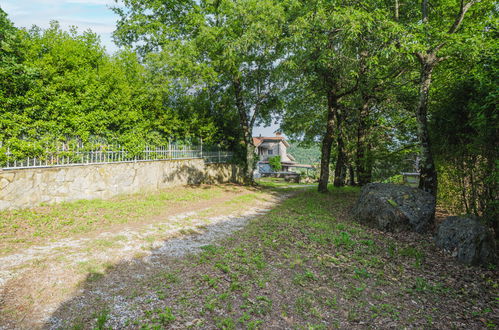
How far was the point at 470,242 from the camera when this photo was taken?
6055mm

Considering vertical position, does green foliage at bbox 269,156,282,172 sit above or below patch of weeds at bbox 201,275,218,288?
above

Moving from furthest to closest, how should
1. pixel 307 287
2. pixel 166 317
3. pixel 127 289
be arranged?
pixel 307 287 → pixel 127 289 → pixel 166 317

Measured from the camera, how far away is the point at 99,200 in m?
9.60

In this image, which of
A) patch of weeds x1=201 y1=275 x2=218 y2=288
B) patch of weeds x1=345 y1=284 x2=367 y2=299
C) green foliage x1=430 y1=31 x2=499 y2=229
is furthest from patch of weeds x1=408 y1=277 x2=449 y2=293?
patch of weeds x1=201 y1=275 x2=218 y2=288

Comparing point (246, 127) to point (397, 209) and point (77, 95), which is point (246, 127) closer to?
point (77, 95)

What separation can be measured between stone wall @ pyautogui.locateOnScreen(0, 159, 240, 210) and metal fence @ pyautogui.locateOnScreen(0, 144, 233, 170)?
0.21 meters

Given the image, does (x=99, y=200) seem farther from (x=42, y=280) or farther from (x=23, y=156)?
(x=42, y=280)

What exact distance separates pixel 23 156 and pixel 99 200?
8.94ft

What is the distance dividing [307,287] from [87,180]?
29.1ft

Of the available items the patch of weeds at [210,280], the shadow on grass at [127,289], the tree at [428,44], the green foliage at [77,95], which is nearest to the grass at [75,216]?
the green foliage at [77,95]

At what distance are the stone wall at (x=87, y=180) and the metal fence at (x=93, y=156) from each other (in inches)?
8.4

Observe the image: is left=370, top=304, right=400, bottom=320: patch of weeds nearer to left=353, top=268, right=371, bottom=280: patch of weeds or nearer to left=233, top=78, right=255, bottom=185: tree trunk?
left=353, top=268, right=371, bottom=280: patch of weeds

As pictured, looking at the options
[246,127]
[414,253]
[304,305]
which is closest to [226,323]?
[304,305]

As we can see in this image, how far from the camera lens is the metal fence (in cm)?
784
